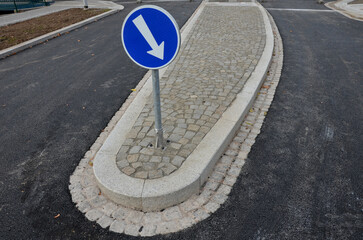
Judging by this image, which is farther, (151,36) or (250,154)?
(250,154)

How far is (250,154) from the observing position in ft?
14.3

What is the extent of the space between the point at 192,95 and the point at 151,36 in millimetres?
2542

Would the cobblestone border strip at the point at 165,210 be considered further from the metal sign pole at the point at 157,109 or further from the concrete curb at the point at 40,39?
the concrete curb at the point at 40,39

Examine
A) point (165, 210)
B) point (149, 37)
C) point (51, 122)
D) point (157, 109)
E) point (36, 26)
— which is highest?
point (149, 37)

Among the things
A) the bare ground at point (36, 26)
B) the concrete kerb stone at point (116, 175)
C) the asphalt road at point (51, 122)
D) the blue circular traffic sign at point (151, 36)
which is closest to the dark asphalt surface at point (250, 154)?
the asphalt road at point (51, 122)

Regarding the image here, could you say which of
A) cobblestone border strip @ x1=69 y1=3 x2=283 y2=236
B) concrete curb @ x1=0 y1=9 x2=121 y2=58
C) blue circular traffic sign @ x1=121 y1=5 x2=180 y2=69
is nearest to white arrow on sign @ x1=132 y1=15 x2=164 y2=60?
blue circular traffic sign @ x1=121 y1=5 x2=180 y2=69

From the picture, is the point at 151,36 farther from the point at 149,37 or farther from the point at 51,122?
the point at 51,122

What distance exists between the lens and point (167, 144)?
13.8ft

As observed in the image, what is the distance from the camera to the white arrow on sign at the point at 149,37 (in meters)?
3.30

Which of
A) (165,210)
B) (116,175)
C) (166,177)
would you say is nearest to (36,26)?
(116,175)

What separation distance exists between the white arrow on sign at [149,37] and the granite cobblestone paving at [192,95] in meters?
1.42

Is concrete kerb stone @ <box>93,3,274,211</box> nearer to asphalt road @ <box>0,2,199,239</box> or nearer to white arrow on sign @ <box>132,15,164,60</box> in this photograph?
asphalt road @ <box>0,2,199,239</box>

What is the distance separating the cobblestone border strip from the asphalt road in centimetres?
12

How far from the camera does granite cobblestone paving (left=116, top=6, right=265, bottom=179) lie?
3.91m
